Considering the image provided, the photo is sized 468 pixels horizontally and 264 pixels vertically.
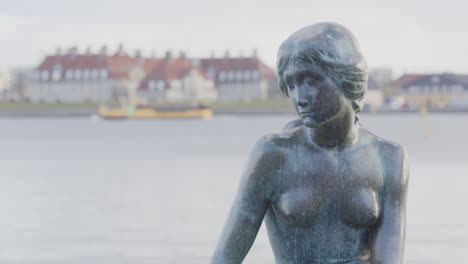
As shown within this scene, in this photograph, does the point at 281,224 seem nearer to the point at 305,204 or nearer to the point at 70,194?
the point at 305,204

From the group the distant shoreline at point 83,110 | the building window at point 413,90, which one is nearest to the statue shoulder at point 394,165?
the distant shoreline at point 83,110

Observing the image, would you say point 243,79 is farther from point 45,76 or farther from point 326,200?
point 326,200

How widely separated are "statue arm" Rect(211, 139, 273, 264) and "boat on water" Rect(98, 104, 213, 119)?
5069 inches

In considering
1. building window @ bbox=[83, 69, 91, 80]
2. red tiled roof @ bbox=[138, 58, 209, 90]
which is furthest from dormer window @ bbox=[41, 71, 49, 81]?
red tiled roof @ bbox=[138, 58, 209, 90]

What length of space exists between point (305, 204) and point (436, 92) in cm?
15788

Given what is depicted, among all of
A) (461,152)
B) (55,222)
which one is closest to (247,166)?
(55,222)

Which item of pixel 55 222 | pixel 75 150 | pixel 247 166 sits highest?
pixel 247 166

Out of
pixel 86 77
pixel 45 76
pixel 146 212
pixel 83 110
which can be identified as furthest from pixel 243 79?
pixel 146 212

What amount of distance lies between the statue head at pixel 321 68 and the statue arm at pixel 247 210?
20cm

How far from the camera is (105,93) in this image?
505ft

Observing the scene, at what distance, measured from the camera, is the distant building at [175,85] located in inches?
5723

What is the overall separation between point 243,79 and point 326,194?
151066 millimetres

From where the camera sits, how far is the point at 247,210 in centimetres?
313

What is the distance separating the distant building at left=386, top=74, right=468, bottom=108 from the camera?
15700 centimetres
